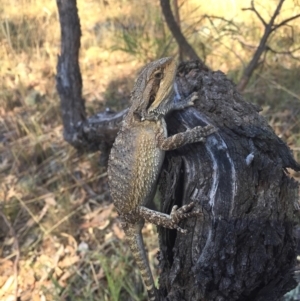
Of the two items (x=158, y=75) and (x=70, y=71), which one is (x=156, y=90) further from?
(x=70, y=71)

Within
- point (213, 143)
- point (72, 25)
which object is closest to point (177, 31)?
point (72, 25)

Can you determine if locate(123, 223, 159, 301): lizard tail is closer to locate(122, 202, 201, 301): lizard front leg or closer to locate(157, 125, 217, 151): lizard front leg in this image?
locate(122, 202, 201, 301): lizard front leg

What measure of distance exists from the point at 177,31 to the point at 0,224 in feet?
8.43

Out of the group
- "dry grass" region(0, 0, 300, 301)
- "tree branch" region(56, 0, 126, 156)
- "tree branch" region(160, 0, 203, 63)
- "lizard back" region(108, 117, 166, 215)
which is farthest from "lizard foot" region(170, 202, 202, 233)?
"tree branch" region(160, 0, 203, 63)

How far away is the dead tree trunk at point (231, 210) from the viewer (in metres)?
1.88

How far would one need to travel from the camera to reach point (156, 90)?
2668 mm

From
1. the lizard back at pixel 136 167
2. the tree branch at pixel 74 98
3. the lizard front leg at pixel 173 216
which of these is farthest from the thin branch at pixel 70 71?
the lizard front leg at pixel 173 216

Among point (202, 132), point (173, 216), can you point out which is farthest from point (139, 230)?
point (202, 132)

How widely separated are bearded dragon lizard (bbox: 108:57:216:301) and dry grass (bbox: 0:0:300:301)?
80 cm

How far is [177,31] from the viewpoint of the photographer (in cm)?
430

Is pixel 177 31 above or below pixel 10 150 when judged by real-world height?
above

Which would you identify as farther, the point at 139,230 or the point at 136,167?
the point at 139,230

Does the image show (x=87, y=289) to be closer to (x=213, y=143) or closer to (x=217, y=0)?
(x=213, y=143)

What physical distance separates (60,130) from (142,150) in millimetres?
3122
